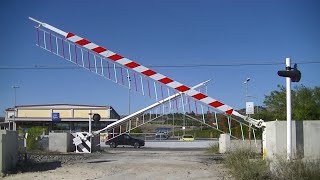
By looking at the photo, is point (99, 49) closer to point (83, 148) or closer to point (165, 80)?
point (165, 80)

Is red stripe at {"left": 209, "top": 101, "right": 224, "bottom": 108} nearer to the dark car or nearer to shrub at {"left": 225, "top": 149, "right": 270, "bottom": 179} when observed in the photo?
shrub at {"left": 225, "top": 149, "right": 270, "bottom": 179}

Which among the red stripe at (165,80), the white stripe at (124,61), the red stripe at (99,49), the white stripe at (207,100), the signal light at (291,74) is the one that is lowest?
the white stripe at (207,100)

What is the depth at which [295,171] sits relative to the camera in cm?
1062

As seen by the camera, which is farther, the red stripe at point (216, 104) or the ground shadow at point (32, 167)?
the red stripe at point (216, 104)

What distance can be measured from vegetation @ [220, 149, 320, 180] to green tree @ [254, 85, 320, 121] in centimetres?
1625

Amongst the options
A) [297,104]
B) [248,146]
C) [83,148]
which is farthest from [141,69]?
[297,104]

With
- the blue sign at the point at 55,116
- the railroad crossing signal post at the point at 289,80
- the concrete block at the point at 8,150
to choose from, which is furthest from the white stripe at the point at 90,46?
the blue sign at the point at 55,116

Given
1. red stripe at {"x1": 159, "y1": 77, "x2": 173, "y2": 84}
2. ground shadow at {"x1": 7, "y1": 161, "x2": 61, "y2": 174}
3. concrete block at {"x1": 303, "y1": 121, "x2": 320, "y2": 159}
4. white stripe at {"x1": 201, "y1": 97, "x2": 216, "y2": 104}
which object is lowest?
ground shadow at {"x1": 7, "y1": 161, "x2": 61, "y2": 174}

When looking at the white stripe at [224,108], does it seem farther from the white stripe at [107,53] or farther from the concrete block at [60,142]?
the concrete block at [60,142]

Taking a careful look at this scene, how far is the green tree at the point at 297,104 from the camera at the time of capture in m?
29.3

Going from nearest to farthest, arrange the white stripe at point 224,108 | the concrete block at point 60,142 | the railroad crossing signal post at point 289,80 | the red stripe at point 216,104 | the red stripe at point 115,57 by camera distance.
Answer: the railroad crossing signal post at point 289,80
the red stripe at point 115,57
the red stripe at point 216,104
the white stripe at point 224,108
the concrete block at point 60,142

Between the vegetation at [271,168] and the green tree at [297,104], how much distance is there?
1625cm

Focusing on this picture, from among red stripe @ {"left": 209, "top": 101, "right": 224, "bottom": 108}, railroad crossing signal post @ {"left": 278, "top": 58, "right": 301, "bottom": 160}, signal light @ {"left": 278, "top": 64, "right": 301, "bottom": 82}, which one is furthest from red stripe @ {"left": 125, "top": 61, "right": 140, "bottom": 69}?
signal light @ {"left": 278, "top": 64, "right": 301, "bottom": 82}

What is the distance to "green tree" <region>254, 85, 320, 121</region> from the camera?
2934 cm
